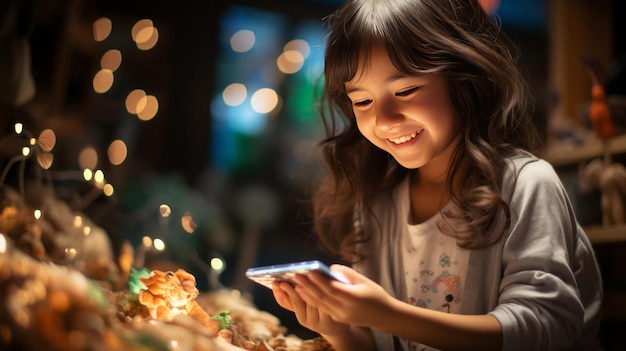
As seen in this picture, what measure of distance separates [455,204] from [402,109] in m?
0.19

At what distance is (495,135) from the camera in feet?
3.75

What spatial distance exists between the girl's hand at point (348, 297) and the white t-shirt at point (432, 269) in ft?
0.85

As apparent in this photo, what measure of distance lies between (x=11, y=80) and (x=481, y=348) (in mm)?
1055

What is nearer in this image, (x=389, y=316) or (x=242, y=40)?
(x=389, y=316)

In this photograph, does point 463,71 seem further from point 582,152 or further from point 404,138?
point 582,152

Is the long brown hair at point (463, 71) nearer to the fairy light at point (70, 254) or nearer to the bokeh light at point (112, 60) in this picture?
the fairy light at point (70, 254)

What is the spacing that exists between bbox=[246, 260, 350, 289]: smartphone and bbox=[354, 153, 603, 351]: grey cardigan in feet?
0.90

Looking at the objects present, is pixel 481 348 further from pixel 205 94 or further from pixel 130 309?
pixel 205 94

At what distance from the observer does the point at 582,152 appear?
5.48 ft

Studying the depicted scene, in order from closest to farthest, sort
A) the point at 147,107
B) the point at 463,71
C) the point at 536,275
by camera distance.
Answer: the point at 536,275
the point at 463,71
the point at 147,107

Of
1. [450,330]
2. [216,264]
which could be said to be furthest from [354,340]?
[216,264]

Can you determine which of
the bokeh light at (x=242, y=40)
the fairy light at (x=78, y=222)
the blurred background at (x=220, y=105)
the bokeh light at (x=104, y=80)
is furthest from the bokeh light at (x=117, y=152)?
the fairy light at (x=78, y=222)

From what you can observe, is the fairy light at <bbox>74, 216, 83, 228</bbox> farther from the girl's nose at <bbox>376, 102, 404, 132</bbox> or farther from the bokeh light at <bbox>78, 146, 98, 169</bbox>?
the bokeh light at <bbox>78, 146, 98, 169</bbox>

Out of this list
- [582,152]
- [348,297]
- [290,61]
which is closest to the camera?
[348,297]
